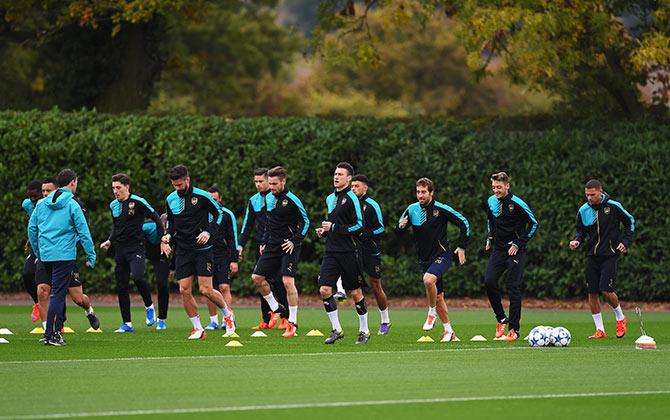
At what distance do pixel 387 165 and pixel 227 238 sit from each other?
863 centimetres

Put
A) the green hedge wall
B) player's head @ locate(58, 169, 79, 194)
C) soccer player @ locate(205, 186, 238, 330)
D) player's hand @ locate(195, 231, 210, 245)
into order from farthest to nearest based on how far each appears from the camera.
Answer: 1. the green hedge wall
2. soccer player @ locate(205, 186, 238, 330)
3. player's hand @ locate(195, 231, 210, 245)
4. player's head @ locate(58, 169, 79, 194)

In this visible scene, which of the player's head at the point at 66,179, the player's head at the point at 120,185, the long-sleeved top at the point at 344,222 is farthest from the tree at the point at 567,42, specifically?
the player's head at the point at 66,179

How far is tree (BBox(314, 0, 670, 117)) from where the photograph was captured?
26203 millimetres

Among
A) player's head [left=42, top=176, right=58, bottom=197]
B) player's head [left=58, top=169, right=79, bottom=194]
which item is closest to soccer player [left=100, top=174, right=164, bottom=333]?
player's head [left=42, top=176, right=58, bottom=197]

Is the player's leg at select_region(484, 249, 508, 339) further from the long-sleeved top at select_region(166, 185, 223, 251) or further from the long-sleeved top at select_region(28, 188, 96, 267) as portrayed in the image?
the long-sleeved top at select_region(28, 188, 96, 267)

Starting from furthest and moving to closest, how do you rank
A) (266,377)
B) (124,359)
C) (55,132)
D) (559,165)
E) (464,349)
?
(55,132)
(559,165)
(464,349)
(124,359)
(266,377)

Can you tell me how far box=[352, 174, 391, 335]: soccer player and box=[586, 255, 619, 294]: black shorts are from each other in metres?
2.99

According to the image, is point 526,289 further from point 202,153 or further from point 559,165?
point 202,153

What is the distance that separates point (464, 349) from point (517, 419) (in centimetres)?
627

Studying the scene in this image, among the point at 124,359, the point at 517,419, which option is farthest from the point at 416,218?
the point at 517,419

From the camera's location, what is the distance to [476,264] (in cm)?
2905

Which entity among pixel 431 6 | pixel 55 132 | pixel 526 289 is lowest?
pixel 526 289

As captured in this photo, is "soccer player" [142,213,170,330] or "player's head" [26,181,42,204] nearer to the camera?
"player's head" [26,181,42,204]

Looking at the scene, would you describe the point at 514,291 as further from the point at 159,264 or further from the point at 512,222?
the point at 159,264
